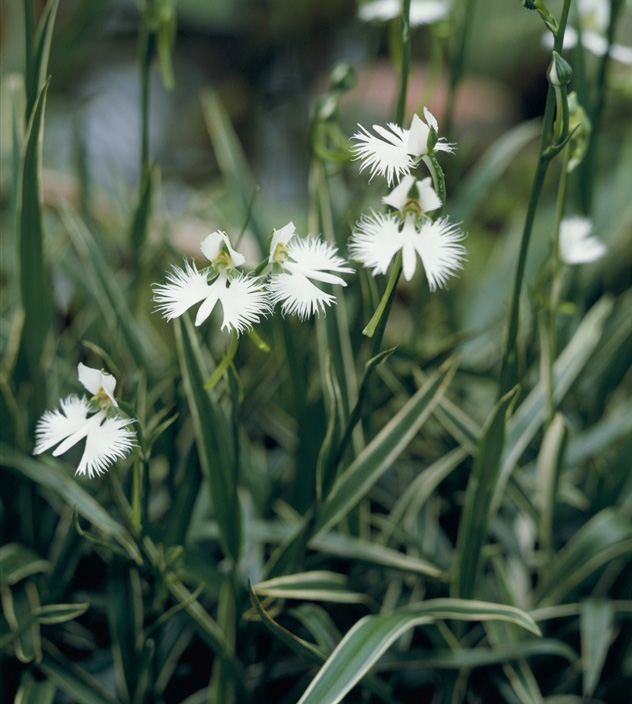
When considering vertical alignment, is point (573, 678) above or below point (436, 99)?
below

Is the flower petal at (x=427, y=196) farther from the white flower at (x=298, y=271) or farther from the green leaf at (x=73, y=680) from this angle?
the green leaf at (x=73, y=680)

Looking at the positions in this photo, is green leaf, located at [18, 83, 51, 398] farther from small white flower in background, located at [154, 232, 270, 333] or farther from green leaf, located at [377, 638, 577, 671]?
green leaf, located at [377, 638, 577, 671]

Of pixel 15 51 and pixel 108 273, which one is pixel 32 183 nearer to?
pixel 108 273

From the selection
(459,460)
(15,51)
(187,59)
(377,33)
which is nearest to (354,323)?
(459,460)

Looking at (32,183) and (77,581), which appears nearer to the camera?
(32,183)

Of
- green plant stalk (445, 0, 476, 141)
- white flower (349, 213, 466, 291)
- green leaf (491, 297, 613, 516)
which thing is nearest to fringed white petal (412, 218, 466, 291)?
white flower (349, 213, 466, 291)

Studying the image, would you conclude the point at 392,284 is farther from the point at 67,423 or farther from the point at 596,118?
the point at 596,118

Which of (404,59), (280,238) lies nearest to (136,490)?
(280,238)
